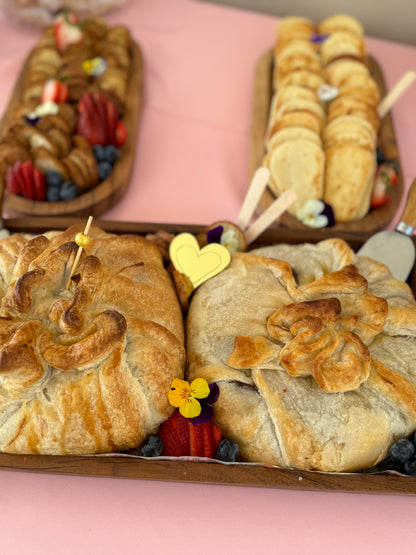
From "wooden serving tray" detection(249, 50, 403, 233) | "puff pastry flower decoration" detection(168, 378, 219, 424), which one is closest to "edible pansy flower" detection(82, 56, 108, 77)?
"wooden serving tray" detection(249, 50, 403, 233)

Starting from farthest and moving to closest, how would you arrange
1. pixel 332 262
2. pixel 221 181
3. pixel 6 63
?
pixel 6 63 → pixel 221 181 → pixel 332 262

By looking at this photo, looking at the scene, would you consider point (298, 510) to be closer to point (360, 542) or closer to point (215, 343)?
point (360, 542)

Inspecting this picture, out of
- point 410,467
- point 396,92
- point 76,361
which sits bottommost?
point 410,467

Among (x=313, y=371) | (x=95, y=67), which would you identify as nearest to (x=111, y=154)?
(x=95, y=67)

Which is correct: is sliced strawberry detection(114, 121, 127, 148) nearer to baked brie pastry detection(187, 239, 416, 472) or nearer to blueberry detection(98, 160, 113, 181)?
blueberry detection(98, 160, 113, 181)

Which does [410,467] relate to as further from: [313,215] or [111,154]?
[111,154]

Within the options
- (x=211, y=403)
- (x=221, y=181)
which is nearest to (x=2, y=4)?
(x=221, y=181)
